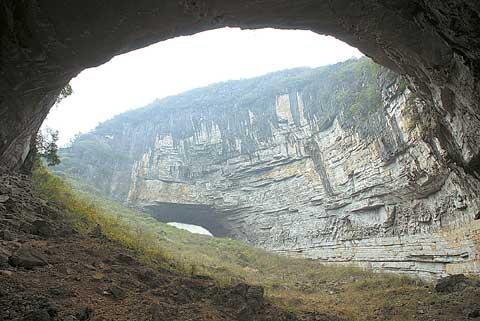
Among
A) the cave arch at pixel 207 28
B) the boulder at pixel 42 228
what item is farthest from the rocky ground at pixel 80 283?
the cave arch at pixel 207 28

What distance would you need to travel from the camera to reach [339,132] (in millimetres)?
19703

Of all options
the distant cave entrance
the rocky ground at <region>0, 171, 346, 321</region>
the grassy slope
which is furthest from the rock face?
the rocky ground at <region>0, 171, 346, 321</region>

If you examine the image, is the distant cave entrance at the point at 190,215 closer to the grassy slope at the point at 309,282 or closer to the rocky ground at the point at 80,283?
the grassy slope at the point at 309,282

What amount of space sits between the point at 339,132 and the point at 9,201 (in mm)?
17370

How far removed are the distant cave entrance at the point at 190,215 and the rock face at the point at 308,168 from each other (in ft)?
0.58

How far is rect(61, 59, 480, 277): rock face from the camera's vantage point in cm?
1209

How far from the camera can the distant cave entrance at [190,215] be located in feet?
97.2

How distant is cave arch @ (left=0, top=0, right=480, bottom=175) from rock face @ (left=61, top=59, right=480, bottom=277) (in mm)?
2964

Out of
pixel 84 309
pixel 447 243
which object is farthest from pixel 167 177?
pixel 84 309

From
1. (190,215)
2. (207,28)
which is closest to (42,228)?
(207,28)

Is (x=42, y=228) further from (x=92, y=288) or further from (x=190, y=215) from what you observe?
(x=190, y=215)

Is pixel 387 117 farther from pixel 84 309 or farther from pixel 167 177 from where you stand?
pixel 167 177

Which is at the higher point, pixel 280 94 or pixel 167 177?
pixel 280 94

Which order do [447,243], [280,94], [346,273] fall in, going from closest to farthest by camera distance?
[447,243], [346,273], [280,94]
